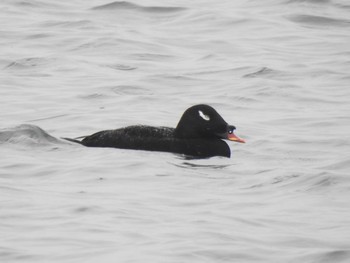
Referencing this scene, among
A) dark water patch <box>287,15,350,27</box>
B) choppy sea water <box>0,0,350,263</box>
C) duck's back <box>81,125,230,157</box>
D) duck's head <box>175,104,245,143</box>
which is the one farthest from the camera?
dark water patch <box>287,15,350,27</box>

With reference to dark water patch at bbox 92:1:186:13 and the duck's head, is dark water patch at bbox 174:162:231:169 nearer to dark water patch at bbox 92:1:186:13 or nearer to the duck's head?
the duck's head

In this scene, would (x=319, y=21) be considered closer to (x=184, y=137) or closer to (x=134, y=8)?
(x=134, y=8)

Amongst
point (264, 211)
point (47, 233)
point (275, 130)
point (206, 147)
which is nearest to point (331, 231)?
point (264, 211)

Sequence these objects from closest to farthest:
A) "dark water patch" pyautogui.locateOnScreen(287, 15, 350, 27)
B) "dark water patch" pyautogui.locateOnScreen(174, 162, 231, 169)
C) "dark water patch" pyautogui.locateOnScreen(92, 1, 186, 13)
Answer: "dark water patch" pyautogui.locateOnScreen(174, 162, 231, 169) < "dark water patch" pyautogui.locateOnScreen(287, 15, 350, 27) < "dark water patch" pyautogui.locateOnScreen(92, 1, 186, 13)

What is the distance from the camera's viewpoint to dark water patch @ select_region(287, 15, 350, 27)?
21047mm

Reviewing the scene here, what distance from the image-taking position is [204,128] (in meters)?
13.0

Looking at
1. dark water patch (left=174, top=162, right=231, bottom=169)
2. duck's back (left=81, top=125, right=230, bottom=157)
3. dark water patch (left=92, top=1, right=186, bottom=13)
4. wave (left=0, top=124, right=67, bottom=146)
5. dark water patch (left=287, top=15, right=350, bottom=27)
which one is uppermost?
duck's back (left=81, top=125, right=230, bottom=157)

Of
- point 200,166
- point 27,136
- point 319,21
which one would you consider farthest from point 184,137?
point 319,21

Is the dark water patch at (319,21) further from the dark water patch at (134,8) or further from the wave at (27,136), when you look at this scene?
the wave at (27,136)

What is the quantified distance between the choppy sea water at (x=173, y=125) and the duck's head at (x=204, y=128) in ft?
0.90

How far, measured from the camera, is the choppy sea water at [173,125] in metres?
9.43

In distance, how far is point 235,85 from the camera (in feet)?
56.0

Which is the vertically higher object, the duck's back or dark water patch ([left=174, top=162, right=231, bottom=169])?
the duck's back

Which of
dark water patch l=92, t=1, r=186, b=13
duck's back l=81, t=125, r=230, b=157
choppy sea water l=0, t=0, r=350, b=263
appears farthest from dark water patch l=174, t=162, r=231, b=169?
dark water patch l=92, t=1, r=186, b=13
